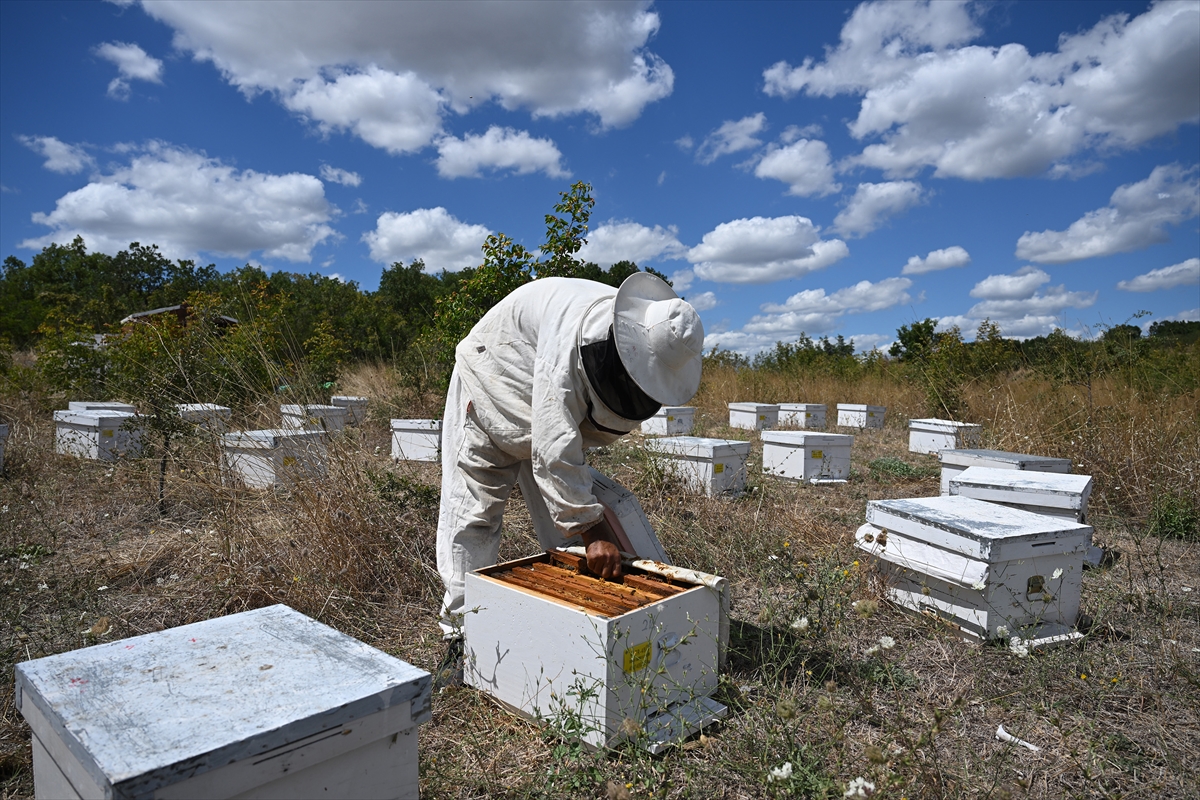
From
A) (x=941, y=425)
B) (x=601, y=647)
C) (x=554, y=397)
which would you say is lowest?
(x=601, y=647)

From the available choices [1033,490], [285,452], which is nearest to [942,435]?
[1033,490]

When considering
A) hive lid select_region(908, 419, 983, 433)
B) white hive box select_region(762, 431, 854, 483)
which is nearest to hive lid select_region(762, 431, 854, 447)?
white hive box select_region(762, 431, 854, 483)

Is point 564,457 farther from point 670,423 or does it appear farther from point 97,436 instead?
point 670,423

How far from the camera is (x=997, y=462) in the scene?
539cm

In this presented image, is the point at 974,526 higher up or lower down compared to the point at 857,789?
higher up

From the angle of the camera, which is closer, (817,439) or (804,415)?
(817,439)

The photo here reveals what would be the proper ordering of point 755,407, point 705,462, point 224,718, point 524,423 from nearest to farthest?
1. point 224,718
2. point 524,423
3. point 705,462
4. point 755,407

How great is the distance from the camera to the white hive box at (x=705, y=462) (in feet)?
19.6

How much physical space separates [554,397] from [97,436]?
19.9ft

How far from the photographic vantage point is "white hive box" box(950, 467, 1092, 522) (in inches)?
165

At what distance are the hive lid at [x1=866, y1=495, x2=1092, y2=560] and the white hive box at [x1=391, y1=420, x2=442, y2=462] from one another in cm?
501

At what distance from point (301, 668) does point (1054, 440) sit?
6937 mm

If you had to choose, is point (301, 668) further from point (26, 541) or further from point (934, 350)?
point (934, 350)

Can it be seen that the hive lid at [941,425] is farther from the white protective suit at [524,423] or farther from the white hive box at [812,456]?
the white protective suit at [524,423]
